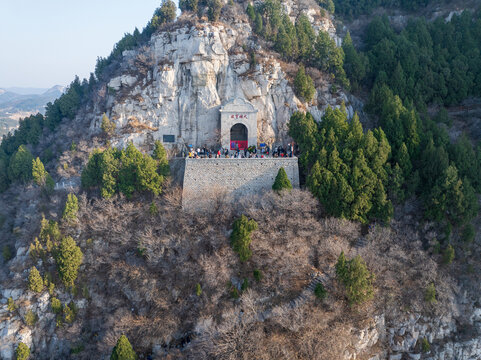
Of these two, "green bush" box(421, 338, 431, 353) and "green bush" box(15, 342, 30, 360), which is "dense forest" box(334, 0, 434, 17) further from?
"green bush" box(15, 342, 30, 360)

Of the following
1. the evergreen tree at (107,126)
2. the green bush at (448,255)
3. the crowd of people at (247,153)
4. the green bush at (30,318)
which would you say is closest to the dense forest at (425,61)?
the crowd of people at (247,153)

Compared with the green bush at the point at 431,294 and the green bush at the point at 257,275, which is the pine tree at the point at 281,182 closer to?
the green bush at the point at 257,275

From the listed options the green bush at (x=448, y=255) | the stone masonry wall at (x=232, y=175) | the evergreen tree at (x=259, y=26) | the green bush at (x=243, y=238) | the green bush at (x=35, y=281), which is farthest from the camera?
the evergreen tree at (x=259, y=26)

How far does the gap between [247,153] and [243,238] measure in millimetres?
7861

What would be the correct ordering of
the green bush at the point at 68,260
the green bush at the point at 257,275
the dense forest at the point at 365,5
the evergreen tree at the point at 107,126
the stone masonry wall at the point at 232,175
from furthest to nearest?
the dense forest at the point at 365,5 < the evergreen tree at the point at 107,126 < the stone masonry wall at the point at 232,175 < the green bush at the point at 68,260 < the green bush at the point at 257,275

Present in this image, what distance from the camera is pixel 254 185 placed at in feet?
87.1

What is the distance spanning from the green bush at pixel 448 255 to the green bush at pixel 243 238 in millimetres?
11410

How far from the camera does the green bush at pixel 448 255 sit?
2222 cm

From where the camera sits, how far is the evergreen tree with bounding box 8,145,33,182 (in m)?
31.6

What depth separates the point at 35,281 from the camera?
2403 cm

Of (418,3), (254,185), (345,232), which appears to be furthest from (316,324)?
(418,3)

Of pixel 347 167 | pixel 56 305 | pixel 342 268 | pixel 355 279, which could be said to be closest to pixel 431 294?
pixel 355 279

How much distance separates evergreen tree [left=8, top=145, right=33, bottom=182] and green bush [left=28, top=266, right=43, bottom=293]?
1023 centimetres

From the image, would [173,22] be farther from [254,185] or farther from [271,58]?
[254,185]
